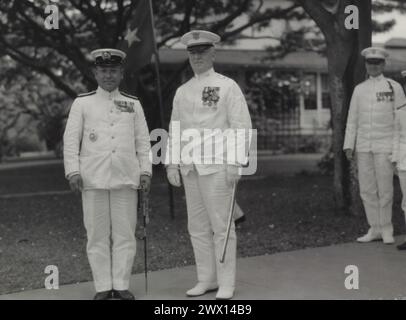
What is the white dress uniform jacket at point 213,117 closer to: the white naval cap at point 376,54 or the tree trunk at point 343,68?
the white naval cap at point 376,54

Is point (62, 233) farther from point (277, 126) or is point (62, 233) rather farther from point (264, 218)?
point (277, 126)

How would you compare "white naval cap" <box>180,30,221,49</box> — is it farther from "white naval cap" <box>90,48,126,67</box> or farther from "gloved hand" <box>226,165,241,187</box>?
"gloved hand" <box>226,165,241,187</box>

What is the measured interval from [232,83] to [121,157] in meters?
1.05

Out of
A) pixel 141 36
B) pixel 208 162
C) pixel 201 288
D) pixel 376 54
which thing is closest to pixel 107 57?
pixel 208 162

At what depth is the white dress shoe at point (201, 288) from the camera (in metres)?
5.35

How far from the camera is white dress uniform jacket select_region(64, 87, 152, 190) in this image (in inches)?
204

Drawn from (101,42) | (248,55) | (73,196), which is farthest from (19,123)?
(73,196)

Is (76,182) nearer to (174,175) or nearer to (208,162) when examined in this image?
(174,175)

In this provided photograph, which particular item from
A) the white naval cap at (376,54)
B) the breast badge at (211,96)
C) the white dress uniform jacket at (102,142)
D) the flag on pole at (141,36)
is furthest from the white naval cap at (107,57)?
the flag on pole at (141,36)

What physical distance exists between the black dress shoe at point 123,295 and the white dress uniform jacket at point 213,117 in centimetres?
106

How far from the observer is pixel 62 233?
8.64 m

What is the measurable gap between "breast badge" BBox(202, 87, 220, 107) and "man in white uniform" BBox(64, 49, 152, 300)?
61 centimetres

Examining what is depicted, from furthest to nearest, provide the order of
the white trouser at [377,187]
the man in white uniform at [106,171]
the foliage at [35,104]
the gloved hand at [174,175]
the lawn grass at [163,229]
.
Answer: the foliage at [35,104] → the white trouser at [377,187] → the lawn grass at [163,229] → the gloved hand at [174,175] → the man in white uniform at [106,171]
